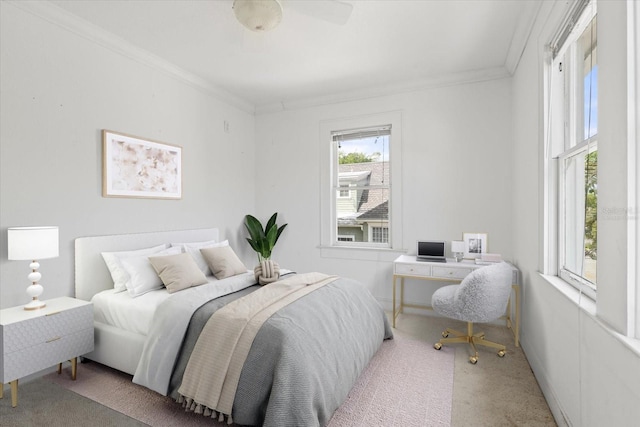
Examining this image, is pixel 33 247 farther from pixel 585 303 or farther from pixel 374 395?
pixel 585 303

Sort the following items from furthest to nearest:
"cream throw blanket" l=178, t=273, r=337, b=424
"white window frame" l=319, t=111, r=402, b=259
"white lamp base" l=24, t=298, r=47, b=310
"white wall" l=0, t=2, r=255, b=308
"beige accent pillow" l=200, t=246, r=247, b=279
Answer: "white window frame" l=319, t=111, r=402, b=259, "beige accent pillow" l=200, t=246, r=247, b=279, "white wall" l=0, t=2, r=255, b=308, "white lamp base" l=24, t=298, r=47, b=310, "cream throw blanket" l=178, t=273, r=337, b=424

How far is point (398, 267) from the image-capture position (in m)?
3.57

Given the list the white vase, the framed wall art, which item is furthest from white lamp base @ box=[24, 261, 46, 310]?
the white vase

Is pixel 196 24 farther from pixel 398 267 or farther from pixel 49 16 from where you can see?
pixel 398 267

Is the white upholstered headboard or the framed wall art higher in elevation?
the framed wall art

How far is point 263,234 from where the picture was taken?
474 cm

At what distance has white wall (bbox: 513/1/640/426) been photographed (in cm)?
125

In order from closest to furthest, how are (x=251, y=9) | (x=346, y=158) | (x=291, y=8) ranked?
(x=251, y=9) < (x=291, y=8) < (x=346, y=158)

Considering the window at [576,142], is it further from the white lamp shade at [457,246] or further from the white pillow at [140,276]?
the white pillow at [140,276]

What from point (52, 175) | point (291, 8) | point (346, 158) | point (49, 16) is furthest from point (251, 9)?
point (346, 158)

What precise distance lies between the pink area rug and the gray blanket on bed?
0.15m

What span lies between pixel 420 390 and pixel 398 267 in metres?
1.43

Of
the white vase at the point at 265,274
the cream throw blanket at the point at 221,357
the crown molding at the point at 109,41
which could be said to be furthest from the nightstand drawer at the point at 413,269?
the crown molding at the point at 109,41

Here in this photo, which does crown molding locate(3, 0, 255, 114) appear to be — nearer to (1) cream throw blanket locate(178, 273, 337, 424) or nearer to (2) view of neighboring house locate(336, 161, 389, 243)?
(2) view of neighboring house locate(336, 161, 389, 243)
